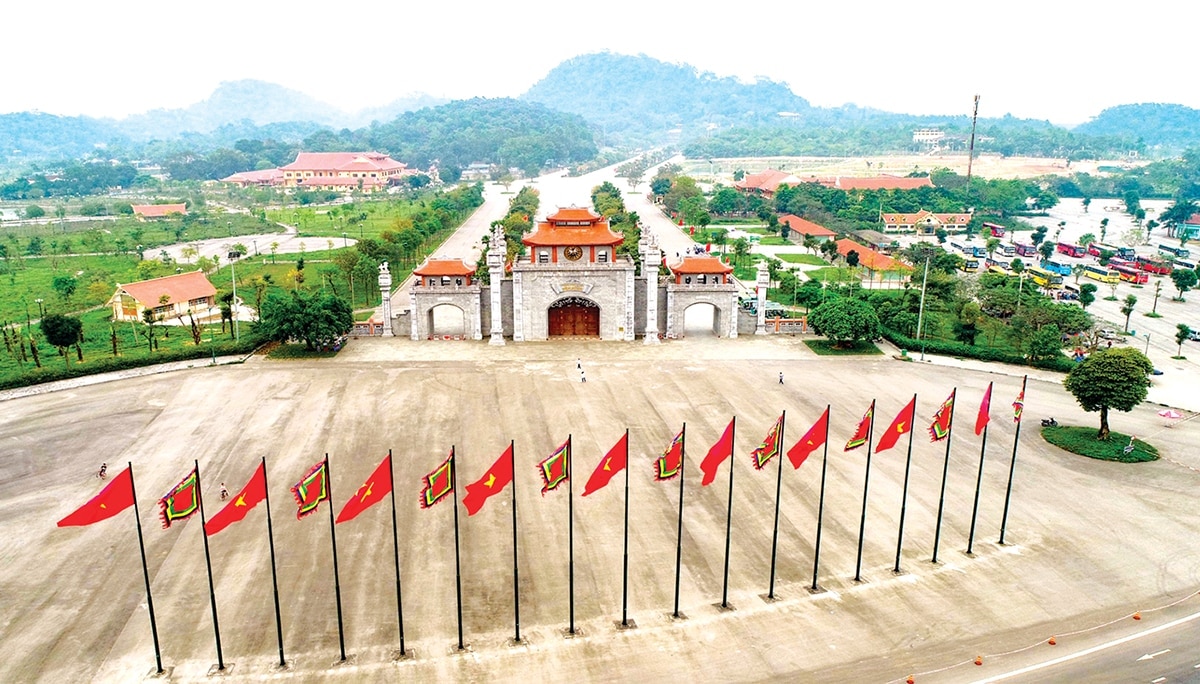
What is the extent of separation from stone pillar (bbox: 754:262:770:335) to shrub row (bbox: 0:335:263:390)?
30825mm

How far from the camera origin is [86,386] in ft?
136

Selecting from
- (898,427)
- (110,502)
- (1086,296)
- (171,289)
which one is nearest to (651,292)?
(898,427)

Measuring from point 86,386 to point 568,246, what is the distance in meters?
27.0

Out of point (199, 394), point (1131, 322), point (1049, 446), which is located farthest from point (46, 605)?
point (1131, 322)

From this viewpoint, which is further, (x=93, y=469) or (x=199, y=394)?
(x=199, y=394)

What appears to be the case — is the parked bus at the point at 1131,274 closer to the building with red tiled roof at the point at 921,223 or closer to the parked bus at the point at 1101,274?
the parked bus at the point at 1101,274

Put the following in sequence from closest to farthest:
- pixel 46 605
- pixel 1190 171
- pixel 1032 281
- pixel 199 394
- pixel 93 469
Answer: pixel 46 605 → pixel 93 469 → pixel 199 394 → pixel 1032 281 → pixel 1190 171

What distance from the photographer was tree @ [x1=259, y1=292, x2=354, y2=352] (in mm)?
46312

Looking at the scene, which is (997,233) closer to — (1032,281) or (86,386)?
(1032,281)

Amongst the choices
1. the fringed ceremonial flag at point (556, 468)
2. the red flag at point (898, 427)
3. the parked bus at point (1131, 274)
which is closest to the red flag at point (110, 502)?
the fringed ceremonial flag at point (556, 468)

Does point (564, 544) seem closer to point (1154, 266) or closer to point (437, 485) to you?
point (437, 485)

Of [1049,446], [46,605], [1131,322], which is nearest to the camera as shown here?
[46,605]

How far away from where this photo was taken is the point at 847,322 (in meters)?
48.0

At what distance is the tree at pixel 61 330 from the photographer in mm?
43562
